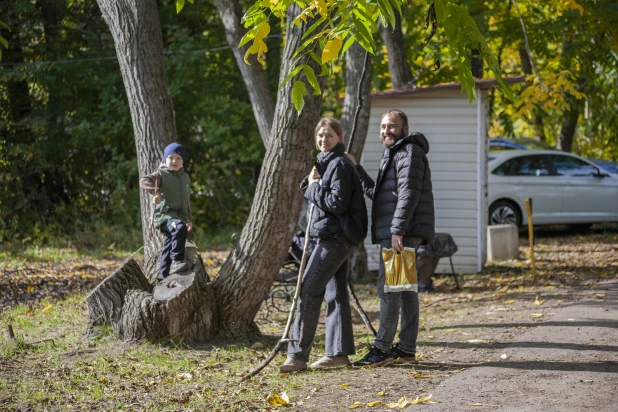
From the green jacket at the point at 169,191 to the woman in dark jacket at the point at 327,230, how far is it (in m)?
2.18

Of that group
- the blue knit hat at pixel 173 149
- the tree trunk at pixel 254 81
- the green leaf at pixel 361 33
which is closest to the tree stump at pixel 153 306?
the blue knit hat at pixel 173 149

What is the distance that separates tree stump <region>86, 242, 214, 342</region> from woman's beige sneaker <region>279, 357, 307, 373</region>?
132cm

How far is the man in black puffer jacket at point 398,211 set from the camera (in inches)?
265

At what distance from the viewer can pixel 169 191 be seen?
8.67 metres

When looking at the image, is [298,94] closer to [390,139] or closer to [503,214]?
[390,139]

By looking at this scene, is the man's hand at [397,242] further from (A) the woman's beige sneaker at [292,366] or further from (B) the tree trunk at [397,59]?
(B) the tree trunk at [397,59]

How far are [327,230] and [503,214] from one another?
453 inches

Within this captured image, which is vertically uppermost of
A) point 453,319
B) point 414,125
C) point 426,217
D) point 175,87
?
point 175,87

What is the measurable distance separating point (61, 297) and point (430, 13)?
7.27 metres

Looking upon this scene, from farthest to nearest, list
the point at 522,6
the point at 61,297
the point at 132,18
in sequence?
the point at 522,6 < the point at 61,297 < the point at 132,18

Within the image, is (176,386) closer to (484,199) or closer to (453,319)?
(453,319)

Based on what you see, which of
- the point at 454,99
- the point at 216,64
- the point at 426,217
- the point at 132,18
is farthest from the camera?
the point at 216,64

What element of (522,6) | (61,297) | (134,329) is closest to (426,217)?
(134,329)

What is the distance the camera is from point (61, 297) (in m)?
11.1
